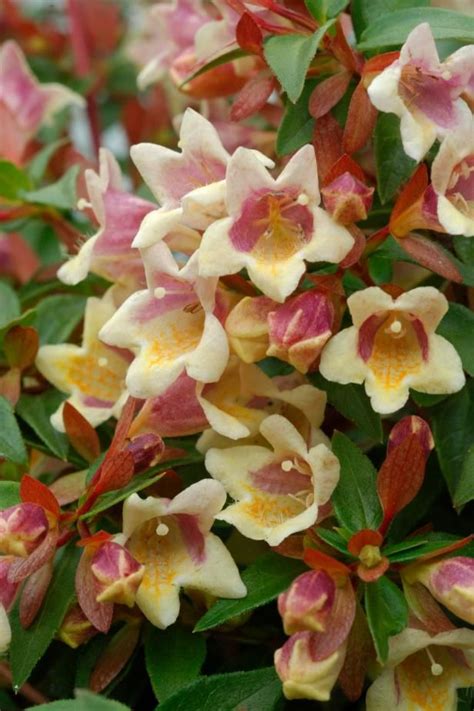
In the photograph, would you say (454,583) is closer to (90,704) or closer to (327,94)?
(90,704)

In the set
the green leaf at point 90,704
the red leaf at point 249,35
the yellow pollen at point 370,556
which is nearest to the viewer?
the green leaf at point 90,704

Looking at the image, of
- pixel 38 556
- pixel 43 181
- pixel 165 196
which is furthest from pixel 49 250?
pixel 38 556

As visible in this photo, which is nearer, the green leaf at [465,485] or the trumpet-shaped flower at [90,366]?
the green leaf at [465,485]

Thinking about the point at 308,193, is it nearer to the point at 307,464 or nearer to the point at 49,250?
the point at 307,464

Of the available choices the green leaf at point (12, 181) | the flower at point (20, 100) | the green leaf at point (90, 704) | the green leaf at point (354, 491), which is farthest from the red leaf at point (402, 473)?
the flower at point (20, 100)

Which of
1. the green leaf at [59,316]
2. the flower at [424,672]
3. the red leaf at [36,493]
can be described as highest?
the red leaf at [36,493]

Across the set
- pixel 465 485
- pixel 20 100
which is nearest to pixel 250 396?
pixel 465 485

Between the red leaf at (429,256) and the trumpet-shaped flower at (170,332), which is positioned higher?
the trumpet-shaped flower at (170,332)

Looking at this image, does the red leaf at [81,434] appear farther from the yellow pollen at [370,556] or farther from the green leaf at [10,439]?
the yellow pollen at [370,556]
